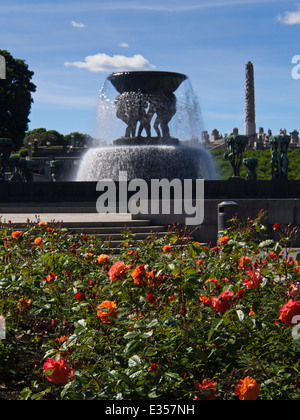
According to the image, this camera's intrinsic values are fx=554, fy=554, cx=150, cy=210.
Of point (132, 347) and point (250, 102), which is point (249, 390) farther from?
point (250, 102)

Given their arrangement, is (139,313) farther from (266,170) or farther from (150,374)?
(266,170)

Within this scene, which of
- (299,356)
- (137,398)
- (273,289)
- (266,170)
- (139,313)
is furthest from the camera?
(266,170)

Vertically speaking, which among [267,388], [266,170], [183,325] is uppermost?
[266,170]

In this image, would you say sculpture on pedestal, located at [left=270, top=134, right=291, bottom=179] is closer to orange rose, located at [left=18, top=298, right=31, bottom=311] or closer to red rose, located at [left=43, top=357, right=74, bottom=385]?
orange rose, located at [left=18, top=298, right=31, bottom=311]

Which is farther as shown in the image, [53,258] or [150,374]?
[53,258]

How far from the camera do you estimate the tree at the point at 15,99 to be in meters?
43.7

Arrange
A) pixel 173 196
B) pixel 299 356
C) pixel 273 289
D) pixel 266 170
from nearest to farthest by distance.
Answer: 1. pixel 299 356
2. pixel 273 289
3. pixel 173 196
4. pixel 266 170

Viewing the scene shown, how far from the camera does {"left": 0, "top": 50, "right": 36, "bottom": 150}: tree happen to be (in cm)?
4366

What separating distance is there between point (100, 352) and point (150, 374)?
67 centimetres

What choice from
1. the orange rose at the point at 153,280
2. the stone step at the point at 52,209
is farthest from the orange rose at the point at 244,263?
the stone step at the point at 52,209

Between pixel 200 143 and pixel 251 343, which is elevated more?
pixel 200 143

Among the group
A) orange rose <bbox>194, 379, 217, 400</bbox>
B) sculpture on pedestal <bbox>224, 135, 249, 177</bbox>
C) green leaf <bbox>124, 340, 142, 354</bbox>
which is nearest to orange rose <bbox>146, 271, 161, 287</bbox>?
green leaf <bbox>124, 340, 142, 354</bbox>

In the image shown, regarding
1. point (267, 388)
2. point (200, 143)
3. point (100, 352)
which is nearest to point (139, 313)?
point (100, 352)

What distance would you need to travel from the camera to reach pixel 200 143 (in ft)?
113
